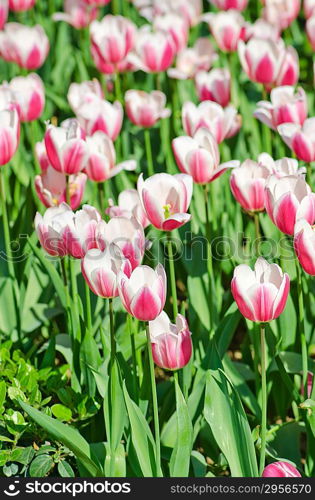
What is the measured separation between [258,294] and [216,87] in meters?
1.37

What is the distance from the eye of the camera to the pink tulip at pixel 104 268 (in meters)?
1.78

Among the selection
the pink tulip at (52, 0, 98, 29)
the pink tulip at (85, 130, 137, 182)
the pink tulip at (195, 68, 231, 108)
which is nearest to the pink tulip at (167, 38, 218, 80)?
the pink tulip at (195, 68, 231, 108)

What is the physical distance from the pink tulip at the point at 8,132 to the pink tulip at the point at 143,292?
2.40 ft

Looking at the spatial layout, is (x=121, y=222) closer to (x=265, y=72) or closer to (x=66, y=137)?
(x=66, y=137)

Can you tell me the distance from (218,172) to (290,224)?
363mm

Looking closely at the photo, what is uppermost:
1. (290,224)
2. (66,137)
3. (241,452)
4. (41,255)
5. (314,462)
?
(66,137)

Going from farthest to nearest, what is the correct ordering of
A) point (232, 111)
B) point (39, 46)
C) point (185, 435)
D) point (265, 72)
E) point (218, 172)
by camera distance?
1. point (39, 46)
2. point (265, 72)
3. point (232, 111)
4. point (218, 172)
5. point (185, 435)

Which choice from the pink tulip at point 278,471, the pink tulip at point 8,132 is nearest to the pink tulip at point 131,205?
the pink tulip at point 8,132

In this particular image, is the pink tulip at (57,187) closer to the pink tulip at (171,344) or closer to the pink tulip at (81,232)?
the pink tulip at (81,232)

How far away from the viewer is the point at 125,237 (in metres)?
1.92

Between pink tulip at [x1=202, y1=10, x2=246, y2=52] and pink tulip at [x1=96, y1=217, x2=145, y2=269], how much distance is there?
165 centimetres

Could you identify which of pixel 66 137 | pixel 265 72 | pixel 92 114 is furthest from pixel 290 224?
pixel 265 72

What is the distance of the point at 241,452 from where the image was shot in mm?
1880

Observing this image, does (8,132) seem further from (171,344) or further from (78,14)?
(78,14)
